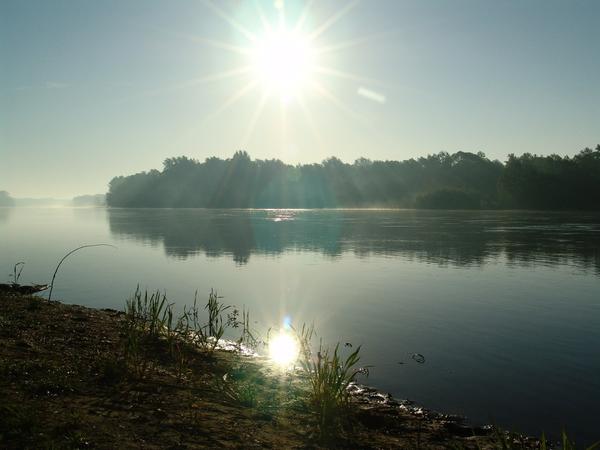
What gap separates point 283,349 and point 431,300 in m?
10.2

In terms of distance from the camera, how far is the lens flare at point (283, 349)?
14.1m

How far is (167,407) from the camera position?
858 centimetres

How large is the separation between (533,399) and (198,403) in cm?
831

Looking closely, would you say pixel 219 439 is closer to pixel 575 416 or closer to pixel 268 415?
pixel 268 415

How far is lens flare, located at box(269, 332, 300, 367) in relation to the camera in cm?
1410

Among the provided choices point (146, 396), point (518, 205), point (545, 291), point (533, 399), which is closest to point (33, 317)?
point (146, 396)

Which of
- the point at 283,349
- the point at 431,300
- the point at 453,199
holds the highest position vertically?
the point at 453,199

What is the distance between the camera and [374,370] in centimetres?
1321

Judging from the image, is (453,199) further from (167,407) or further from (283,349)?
(167,407)

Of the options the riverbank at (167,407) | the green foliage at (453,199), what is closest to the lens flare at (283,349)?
the riverbank at (167,407)

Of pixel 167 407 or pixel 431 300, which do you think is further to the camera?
pixel 431 300

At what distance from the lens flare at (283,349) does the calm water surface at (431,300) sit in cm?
141

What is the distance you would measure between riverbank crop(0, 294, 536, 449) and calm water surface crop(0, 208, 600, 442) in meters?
2.27

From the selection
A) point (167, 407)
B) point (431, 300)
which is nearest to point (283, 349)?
point (167, 407)
